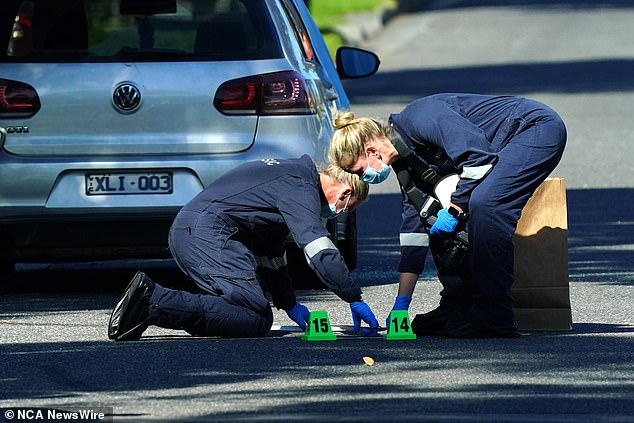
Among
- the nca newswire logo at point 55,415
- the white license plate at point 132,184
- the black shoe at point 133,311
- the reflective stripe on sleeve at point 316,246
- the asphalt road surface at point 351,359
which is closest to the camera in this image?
the nca newswire logo at point 55,415

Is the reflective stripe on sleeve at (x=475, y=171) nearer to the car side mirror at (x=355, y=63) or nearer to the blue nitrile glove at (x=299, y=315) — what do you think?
the blue nitrile glove at (x=299, y=315)

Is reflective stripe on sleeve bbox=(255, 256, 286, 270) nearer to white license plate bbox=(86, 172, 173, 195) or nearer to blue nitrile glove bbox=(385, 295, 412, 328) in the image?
blue nitrile glove bbox=(385, 295, 412, 328)

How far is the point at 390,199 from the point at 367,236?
1.90 meters

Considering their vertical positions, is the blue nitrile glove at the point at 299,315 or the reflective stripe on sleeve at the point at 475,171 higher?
the reflective stripe on sleeve at the point at 475,171

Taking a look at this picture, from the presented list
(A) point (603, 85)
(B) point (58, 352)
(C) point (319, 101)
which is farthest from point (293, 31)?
(A) point (603, 85)

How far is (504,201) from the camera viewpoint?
726cm

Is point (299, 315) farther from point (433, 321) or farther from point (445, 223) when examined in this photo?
point (445, 223)

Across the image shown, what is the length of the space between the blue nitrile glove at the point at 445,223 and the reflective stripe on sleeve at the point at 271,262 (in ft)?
2.72

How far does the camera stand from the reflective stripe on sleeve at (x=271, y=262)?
773 cm

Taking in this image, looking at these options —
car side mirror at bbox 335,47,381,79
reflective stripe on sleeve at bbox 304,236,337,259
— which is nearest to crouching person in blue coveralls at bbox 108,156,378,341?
reflective stripe on sleeve at bbox 304,236,337,259

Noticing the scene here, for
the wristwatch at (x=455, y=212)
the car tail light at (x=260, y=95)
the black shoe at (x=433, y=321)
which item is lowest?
the black shoe at (x=433, y=321)

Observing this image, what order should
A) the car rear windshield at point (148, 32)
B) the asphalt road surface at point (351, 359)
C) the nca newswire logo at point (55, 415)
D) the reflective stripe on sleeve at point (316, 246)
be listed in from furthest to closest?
the car rear windshield at point (148, 32), the reflective stripe on sleeve at point (316, 246), the asphalt road surface at point (351, 359), the nca newswire logo at point (55, 415)

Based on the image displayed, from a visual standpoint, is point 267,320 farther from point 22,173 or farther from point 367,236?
point 367,236

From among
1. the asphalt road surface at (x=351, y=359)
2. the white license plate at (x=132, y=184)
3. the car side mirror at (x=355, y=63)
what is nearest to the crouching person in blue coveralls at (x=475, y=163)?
the asphalt road surface at (x=351, y=359)
